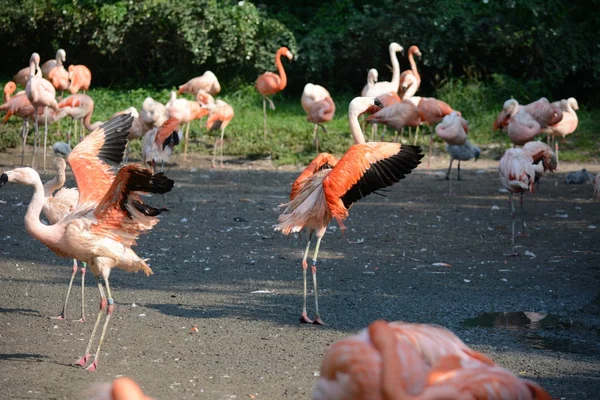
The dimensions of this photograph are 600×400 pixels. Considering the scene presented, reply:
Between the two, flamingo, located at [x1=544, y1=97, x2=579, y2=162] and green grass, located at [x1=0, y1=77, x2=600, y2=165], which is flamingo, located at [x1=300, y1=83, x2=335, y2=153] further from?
flamingo, located at [x1=544, y1=97, x2=579, y2=162]

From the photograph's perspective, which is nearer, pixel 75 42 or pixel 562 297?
pixel 562 297

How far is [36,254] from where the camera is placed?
7.22 m

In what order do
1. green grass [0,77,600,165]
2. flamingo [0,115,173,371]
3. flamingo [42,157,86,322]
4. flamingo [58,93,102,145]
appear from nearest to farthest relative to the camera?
flamingo [0,115,173,371], flamingo [42,157,86,322], flamingo [58,93,102,145], green grass [0,77,600,165]

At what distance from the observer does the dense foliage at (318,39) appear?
1541cm

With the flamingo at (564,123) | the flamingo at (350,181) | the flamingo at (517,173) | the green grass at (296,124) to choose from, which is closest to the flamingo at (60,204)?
the flamingo at (350,181)

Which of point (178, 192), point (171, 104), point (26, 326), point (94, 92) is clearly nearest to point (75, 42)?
point (94, 92)

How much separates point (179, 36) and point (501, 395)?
14.7m

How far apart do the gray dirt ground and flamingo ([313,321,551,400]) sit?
1.55m

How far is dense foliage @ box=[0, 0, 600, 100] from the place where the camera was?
1541 cm

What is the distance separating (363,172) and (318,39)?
1190 centimetres

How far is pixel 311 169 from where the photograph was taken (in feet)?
19.0

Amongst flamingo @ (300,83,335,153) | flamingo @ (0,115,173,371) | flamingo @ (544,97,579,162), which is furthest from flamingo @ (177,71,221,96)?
flamingo @ (0,115,173,371)

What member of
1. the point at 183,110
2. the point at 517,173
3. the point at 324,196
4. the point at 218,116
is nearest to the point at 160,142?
the point at 183,110

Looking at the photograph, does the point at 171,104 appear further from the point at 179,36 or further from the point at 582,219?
the point at 582,219
